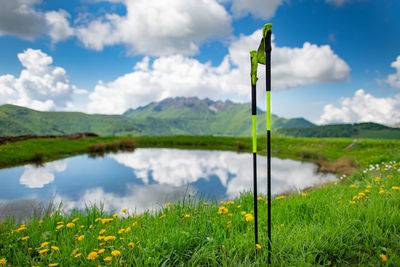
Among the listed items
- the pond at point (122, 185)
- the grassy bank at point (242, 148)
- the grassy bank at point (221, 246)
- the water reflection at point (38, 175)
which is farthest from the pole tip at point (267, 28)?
the grassy bank at point (242, 148)

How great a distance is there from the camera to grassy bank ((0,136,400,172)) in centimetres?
1511

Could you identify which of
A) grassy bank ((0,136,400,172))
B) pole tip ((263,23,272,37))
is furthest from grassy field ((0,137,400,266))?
grassy bank ((0,136,400,172))

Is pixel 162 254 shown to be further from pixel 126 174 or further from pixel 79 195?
pixel 126 174

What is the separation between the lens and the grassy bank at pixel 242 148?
15115 mm

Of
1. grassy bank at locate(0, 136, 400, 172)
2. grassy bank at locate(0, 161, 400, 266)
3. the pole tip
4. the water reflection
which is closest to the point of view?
the pole tip

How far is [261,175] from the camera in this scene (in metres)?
13.0

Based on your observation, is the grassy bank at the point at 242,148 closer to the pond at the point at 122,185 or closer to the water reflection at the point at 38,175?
the water reflection at the point at 38,175

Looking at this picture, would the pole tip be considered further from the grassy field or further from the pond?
the pond

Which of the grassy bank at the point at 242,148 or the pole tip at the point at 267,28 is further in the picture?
the grassy bank at the point at 242,148

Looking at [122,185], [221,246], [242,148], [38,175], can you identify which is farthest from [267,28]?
[242,148]

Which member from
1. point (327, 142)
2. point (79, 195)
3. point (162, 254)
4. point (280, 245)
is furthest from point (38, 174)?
point (327, 142)

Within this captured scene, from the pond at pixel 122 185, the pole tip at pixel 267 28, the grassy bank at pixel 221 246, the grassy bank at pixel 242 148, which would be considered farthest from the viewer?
the grassy bank at pixel 242 148

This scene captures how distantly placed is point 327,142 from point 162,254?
28309mm

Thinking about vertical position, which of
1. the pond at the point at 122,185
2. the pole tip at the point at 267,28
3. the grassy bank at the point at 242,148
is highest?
the pole tip at the point at 267,28
